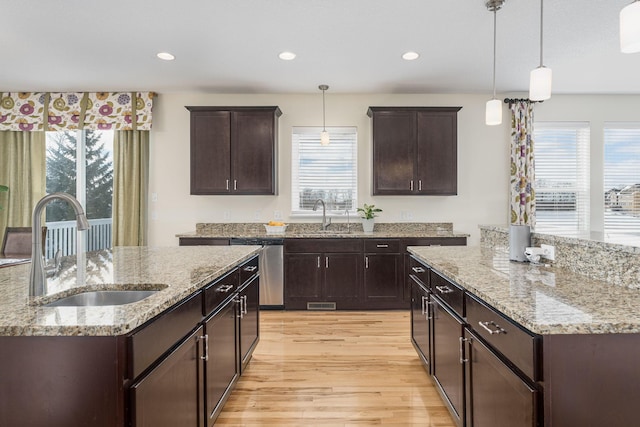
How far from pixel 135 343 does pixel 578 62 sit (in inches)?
181

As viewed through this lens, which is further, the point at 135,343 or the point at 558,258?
the point at 558,258

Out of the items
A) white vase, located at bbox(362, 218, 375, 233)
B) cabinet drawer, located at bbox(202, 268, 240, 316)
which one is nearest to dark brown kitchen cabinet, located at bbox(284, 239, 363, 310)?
white vase, located at bbox(362, 218, 375, 233)

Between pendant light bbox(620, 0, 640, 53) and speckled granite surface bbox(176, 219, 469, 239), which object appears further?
speckled granite surface bbox(176, 219, 469, 239)

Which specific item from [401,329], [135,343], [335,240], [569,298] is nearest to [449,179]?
[335,240]

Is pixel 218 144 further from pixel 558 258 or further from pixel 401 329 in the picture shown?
pixel 558 258

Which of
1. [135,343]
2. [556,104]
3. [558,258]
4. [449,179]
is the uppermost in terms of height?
[556,104]

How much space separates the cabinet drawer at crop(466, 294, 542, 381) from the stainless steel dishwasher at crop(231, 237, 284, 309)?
8.97 ft

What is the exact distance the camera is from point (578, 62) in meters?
3.66

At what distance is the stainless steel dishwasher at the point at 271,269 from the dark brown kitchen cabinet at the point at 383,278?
3.25 feet

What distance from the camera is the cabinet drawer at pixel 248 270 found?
239 centimetres

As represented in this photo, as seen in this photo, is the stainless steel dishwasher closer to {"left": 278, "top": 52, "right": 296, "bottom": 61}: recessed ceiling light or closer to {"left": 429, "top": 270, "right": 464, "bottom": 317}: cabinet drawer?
{"left": 278, "top": 52, "right": 296, "bottom": 61}: recessed ceiling light

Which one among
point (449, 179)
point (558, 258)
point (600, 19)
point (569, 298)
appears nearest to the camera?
point (569, 298)

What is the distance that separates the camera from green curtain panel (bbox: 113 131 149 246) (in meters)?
4.55

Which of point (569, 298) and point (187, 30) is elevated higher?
point (187, 30)
